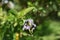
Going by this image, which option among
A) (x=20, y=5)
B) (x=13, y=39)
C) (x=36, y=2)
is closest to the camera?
(x=13, y=39)

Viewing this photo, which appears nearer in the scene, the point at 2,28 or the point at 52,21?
the point at 2,28

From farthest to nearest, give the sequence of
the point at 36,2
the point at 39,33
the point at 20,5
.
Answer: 1. the point at 20,5
2. the point at 36,2
3. the point at 39,33

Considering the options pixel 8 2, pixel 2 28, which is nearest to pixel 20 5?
pixel 8 2

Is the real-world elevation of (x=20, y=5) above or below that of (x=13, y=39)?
above

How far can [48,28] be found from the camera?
8.00 feet

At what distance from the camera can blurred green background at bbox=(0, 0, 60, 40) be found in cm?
202

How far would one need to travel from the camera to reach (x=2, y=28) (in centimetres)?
206

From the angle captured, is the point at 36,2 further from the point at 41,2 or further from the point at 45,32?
the point at 45,32

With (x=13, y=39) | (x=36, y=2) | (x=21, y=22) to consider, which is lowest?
(x=13, y=39)

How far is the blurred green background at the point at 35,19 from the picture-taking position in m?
2.02

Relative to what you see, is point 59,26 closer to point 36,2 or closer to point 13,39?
point 36,2

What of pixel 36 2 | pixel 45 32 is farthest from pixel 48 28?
pixel 36 2

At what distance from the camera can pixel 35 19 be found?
8.12ft

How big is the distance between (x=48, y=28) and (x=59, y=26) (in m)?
0.12
